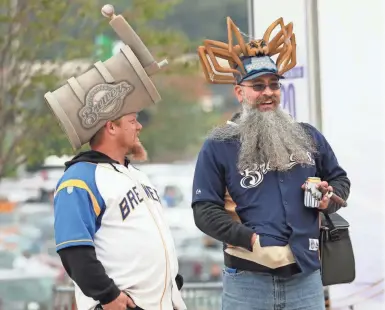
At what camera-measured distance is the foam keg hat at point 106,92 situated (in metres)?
3.01

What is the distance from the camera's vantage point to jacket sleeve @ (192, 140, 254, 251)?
10.5 ft

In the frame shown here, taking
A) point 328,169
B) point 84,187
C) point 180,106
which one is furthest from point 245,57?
point 180,106

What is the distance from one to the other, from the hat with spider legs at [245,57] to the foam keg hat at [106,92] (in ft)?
1.66

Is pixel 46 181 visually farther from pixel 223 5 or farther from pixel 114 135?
pixel 114 135

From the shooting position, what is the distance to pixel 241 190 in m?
3.29

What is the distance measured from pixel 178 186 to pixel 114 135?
3758 millimetres

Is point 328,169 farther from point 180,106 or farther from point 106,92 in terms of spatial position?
point 180,106

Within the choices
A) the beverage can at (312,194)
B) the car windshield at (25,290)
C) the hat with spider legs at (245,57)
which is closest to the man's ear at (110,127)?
the hat with spider legs at (245,57)

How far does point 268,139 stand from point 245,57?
0.39 meters

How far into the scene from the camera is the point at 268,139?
11.1ft

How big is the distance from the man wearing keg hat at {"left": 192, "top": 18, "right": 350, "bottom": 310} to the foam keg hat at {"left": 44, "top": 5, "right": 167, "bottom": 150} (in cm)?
48

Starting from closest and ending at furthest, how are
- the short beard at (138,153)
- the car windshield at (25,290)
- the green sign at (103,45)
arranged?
the short beard at (138,153) → the green sign at (103,45) → the car windshield at (25,290)

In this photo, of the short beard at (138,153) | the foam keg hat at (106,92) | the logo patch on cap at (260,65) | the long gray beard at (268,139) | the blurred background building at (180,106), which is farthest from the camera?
the blurred background building at (180,106)

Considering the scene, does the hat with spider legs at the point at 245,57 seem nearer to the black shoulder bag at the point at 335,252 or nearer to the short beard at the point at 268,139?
the short beard at the point at 268,139
